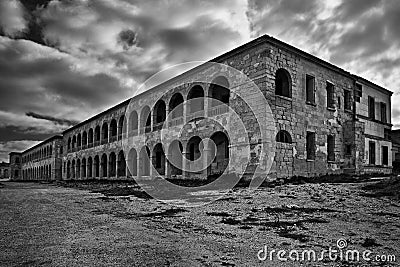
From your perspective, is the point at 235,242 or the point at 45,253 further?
the point at 235,242

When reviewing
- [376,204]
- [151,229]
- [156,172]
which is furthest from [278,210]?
[156,172]

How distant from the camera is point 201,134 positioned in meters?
19.0

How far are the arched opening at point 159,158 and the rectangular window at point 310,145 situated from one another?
1035 centimetres

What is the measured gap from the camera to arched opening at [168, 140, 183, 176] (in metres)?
22.1

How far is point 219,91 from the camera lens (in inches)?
770

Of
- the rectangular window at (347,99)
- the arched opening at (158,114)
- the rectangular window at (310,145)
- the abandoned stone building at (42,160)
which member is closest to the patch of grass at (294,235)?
the rectangular window at (310,145)

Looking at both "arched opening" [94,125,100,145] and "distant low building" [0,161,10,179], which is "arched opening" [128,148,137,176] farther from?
"distant low building" [0,161,10,179]

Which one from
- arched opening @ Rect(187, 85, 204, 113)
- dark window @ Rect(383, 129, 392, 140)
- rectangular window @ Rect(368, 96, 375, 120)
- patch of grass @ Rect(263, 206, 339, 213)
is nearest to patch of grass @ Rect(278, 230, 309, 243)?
patch of grass @ Rect(263, 206, 339, 213)

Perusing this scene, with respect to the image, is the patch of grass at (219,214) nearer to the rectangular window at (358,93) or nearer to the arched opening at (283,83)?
the arched opening at (283,83)

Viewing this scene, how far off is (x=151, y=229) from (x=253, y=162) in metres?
8.89

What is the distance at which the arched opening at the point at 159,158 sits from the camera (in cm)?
2453

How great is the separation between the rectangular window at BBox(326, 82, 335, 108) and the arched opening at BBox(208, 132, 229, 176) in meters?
6.01

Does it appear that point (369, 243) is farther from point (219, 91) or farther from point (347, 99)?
point (347, 99)

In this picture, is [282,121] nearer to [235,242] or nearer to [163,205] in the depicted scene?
[163,205]
